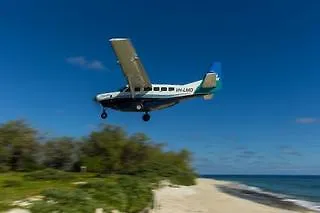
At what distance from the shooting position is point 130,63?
29125 mm

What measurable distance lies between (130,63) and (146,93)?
2.14m

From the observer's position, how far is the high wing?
2794 centimetres

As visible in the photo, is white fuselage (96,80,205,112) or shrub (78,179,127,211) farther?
white fuselage (96,80,205,112)

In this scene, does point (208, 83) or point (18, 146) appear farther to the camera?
point (18, 146)

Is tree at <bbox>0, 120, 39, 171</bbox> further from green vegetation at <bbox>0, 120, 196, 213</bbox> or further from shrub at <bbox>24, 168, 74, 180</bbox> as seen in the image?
shrub at <bbox>24, 168, 74, 180</bbox>

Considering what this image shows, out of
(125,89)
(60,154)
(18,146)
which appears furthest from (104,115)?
(60,154)

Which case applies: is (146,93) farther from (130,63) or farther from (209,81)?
(209,81)

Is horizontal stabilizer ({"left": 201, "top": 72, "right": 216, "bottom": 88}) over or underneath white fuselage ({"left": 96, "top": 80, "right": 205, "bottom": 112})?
over

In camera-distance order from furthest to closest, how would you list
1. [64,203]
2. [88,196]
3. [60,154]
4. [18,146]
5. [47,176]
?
[60,154], [18,146], [47,176], [88,196], [64,203]

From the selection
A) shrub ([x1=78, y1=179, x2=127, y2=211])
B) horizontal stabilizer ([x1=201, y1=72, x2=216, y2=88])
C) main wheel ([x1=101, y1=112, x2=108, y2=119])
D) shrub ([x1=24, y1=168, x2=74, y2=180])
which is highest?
horizontal stabilizer ([x1=201, y1=72, x2=216, y2=88])

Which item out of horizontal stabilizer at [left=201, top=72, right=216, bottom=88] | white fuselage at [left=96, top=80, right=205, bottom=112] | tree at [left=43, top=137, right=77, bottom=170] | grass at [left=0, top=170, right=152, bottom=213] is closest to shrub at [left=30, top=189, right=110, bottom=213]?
grass at [left=0, top=170, right=152, bottom=213]

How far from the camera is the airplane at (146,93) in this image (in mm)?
29797

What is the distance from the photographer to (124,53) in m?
28.6

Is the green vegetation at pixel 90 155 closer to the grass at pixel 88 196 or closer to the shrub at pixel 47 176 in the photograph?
the shrub at pixel 47 176
